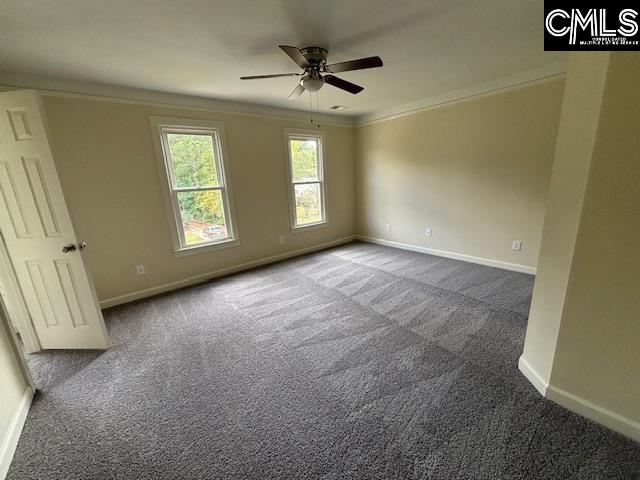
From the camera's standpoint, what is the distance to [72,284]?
2121 mm

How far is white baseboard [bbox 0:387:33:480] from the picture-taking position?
1.29 m

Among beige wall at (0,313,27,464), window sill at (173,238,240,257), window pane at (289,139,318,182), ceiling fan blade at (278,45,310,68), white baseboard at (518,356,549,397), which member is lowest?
white baseboard at (518,356,549,397)

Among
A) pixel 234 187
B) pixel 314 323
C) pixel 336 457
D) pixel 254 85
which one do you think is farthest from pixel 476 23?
pixel 234 187

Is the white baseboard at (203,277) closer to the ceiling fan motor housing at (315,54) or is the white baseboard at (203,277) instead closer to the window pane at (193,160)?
the window pane at (193,160)

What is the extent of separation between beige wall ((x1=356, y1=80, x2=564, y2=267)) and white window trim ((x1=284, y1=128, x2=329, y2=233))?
894mm

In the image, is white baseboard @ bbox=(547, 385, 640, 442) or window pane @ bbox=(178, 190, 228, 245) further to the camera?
window pane @ bbox=(178, 190, 228, 245)

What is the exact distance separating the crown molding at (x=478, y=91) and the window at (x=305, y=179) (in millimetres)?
1231

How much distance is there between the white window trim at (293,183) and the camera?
422 cm

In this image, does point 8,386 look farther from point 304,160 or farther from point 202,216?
point 304,160

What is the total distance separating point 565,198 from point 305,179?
3.71m

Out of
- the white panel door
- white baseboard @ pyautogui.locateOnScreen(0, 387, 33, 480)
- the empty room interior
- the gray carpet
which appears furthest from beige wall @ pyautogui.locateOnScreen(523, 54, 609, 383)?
the white panel door

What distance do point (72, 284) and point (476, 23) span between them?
12.3 feet

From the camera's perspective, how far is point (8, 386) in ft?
4.94

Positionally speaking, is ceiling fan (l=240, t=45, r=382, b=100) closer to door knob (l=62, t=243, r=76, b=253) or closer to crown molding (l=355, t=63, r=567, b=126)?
door knob (l=62, t=243, r=76, b=253)
